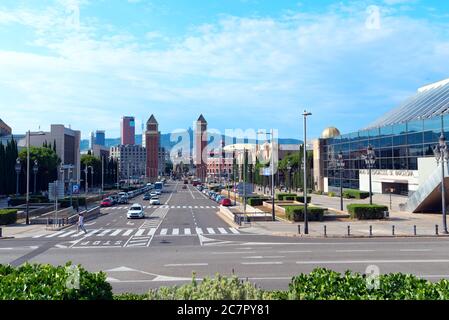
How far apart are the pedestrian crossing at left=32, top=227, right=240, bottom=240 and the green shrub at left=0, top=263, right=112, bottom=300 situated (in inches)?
943

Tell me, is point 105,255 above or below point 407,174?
below

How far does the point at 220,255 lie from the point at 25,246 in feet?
45.1

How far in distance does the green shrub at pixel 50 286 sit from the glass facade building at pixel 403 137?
175 feet

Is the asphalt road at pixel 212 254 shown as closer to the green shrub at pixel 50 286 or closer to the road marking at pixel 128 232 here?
the road marking at pixel 128 232

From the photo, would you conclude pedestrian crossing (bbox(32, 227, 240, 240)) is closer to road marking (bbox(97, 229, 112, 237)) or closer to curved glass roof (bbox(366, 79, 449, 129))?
road marking (bbox(97, 229, 112, 237))

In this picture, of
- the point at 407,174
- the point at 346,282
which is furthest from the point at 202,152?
the point at 346,282

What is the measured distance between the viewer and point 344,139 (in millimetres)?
87938

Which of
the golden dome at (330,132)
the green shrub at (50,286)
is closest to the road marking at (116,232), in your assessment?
the green shrub at (50,286)

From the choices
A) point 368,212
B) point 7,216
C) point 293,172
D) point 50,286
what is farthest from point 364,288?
point 293,172

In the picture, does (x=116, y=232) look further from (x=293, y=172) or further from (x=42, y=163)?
(x=293, y=172)

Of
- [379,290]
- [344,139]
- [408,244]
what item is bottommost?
[408,244]

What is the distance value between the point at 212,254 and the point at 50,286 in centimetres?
1643

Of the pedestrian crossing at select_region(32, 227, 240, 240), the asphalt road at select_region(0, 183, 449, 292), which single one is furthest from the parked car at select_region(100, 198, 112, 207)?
the asphalt road at select_region(0, 183, 449, 292)

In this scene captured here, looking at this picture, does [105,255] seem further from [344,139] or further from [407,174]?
[344,139]
